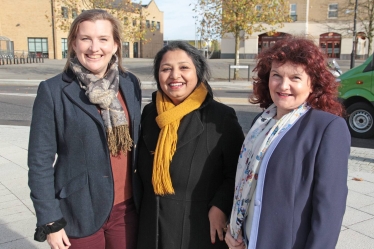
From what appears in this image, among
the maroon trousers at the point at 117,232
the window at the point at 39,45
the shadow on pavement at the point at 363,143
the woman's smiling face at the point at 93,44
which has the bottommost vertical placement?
the shadow on pavement at the point at 363,143

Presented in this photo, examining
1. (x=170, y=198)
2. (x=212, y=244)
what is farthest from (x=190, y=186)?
(x=212, y=244)

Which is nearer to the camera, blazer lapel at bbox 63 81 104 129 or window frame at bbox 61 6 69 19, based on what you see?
blazer lapel at bbox 63 81 104 129

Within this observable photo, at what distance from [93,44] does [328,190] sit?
1440mm

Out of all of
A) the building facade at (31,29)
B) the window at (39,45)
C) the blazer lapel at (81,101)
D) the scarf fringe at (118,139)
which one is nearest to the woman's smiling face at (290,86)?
the scarf fringe at (118,139)

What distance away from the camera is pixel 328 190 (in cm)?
163

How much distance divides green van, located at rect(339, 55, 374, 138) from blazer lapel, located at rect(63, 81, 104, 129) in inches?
294

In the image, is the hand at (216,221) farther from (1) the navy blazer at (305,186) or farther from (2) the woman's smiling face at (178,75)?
(2) the woman's smiling face at (178,75)

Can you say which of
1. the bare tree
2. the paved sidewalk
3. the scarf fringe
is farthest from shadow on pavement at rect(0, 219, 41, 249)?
the bare tree

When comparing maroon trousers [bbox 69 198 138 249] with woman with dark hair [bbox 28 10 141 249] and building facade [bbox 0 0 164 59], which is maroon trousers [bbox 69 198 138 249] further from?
building facade [bbox 0 0 164 59]

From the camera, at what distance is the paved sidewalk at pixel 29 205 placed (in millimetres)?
3676

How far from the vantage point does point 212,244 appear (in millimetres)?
2250

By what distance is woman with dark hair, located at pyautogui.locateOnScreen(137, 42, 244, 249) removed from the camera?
219cm

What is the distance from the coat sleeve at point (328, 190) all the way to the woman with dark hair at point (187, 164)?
63 cm

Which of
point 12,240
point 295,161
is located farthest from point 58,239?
point 12,240
